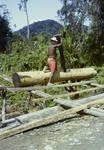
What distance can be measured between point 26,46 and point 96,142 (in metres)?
14.5

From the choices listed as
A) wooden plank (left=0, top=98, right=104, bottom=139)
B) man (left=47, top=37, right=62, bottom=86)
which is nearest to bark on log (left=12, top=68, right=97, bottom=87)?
man (left=47, top=37, right=62, bottom=86)

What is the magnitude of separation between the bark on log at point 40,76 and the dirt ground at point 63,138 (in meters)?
2.23

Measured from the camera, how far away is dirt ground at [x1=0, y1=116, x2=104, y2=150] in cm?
718

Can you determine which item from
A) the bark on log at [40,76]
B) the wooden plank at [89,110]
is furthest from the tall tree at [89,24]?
the wooden plank at [89,110]

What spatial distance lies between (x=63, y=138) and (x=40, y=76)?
346cm

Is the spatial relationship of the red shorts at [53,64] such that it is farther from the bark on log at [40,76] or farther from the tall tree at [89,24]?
the tall tree at [89,24]

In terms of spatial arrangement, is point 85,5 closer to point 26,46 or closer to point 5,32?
point 26,46

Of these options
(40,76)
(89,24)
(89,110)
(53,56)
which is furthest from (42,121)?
(89,24)

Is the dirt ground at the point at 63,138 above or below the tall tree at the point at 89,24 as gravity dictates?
below

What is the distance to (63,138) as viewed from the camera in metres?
7.61

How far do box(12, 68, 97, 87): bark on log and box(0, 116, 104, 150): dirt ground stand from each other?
7.31ft

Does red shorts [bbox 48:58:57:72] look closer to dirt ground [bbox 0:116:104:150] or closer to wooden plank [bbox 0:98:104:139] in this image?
wooden plank [bbox 0:98:104:139]

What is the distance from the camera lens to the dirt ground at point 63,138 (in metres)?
7.18

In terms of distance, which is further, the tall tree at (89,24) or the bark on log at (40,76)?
the tall tree at (89,24)
